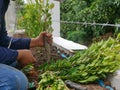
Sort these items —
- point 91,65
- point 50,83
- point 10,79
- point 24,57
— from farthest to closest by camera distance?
point 91,65 < point 50,83 < point 24,57 < point 10,79

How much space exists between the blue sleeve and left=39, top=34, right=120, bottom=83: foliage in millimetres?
883

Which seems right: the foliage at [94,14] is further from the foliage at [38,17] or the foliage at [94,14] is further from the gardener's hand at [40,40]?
the gardener's hand at [40,40]

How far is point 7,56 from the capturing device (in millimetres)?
2566

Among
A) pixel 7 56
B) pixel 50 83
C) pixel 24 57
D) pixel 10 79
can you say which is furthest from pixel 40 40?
pixel 10 79

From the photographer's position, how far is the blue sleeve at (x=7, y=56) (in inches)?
99.5

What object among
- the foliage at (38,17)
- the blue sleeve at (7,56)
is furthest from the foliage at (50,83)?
the foliage at (38,17)

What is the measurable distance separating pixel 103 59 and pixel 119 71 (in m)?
0.24

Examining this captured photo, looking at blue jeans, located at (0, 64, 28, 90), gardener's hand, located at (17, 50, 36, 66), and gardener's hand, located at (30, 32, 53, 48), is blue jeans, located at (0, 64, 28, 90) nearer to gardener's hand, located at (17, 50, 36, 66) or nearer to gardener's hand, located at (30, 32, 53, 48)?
gardener's hand, located at (17, 50, 36, 66)

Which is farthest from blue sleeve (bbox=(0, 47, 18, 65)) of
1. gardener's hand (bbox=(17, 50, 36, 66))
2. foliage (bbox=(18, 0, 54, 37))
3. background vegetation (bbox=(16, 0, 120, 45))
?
background vegetation (bbox=(16, 0, 120, 45))

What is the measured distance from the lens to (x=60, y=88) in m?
3.16

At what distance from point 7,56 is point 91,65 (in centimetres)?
124

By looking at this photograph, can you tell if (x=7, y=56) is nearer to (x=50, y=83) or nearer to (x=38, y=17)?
(x=50, y=83)

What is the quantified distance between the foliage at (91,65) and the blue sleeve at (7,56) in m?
0.88

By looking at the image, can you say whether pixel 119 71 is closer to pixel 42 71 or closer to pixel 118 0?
pixel 42 71
